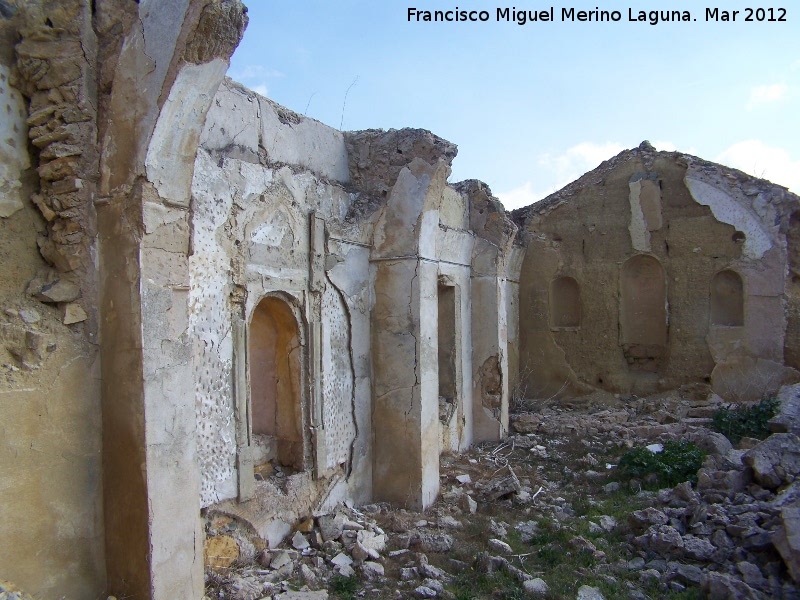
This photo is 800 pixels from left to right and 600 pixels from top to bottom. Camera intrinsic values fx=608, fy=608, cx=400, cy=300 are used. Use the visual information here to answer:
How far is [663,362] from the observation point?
12.3 metres

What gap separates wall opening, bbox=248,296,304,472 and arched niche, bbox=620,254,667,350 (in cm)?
850

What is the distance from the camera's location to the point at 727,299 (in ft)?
38.5

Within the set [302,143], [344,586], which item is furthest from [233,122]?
[344,586]

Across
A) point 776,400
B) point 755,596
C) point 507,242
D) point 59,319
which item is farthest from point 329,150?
point 776,400

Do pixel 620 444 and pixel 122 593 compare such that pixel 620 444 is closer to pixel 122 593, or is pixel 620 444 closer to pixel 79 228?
pixel 122 593

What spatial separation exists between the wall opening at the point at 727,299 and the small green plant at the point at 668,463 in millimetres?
4641

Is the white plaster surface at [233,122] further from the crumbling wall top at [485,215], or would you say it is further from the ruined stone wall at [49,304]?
the crumbling wall top at [485,215]

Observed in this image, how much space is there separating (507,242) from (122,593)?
7905 millimetres

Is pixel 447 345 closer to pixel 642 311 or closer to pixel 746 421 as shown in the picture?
pixel 746 421

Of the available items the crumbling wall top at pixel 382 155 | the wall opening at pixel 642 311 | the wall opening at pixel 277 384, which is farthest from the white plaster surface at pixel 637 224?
the wall opening at pixel 277 384

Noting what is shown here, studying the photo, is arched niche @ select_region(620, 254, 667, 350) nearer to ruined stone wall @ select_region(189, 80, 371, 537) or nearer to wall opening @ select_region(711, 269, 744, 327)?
wall opening @ select_region(711, 269, 744, 327)

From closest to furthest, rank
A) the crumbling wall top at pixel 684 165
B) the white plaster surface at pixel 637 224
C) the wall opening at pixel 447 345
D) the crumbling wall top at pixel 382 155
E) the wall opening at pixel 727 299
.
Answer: the crumbling wall top at pixel 382 155
the wall opening at pixel 447 345
the crumbling wall top at pixel 684 165
the wall opening at pixel 727 299
the white plaster surface at pixel 637 224

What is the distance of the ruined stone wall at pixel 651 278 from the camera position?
36.9ft

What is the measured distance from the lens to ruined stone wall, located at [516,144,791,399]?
1125 cm
